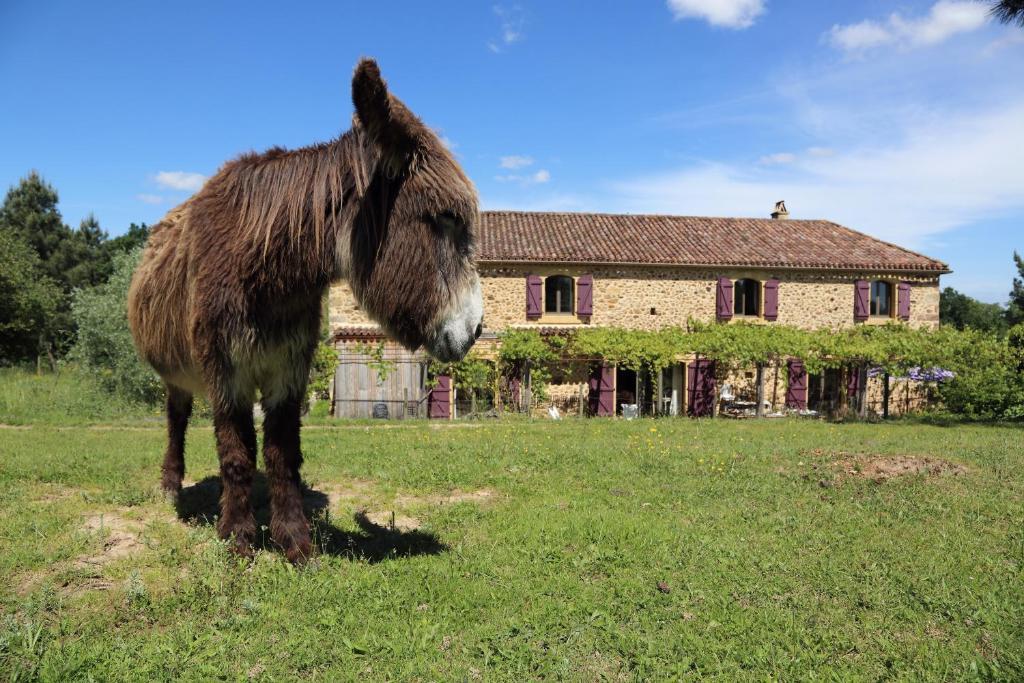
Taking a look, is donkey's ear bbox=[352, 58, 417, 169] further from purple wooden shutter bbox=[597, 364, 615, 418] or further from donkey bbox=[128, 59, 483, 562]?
purple wooden shutter bbox=[597, 364, 615, 418]

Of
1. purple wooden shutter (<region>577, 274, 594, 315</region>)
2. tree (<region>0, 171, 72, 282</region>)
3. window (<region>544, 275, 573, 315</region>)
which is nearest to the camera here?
purple wooden shutter (<region>577, 274, 594, 315</region>)

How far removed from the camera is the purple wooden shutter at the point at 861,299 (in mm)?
22688

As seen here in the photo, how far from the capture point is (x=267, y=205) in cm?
345

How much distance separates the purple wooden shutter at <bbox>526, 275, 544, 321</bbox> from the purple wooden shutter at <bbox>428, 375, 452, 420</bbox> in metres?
3.90

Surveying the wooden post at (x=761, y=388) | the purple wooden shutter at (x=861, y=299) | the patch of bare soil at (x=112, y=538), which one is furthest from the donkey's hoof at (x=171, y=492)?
the purple wooden shutter at (x=861, y=299)

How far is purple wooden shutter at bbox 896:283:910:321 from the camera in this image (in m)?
23.0

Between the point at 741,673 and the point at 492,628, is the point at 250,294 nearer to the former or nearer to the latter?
the point at 492,628

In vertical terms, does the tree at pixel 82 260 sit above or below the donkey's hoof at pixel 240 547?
above

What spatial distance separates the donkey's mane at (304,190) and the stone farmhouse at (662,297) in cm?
1540

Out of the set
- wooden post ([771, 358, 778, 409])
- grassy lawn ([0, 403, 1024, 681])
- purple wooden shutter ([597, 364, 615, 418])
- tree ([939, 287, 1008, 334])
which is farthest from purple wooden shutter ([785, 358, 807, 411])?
tree ([939, 287, 1008, 334])

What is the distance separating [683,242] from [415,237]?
2158cm

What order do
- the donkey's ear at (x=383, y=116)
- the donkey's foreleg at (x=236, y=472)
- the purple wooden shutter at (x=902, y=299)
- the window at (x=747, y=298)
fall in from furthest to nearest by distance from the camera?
the purple wooden shutter at (x=902, y=299), the window at (x=747, y=298), the donkey's foreleg at (x=236, y=472), the donkey's ear at (x=383, y=116)

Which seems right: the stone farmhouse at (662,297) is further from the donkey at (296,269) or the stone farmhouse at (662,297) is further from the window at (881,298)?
the donkey at (296,269)

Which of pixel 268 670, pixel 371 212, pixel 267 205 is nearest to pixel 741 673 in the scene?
pixel 268 670
